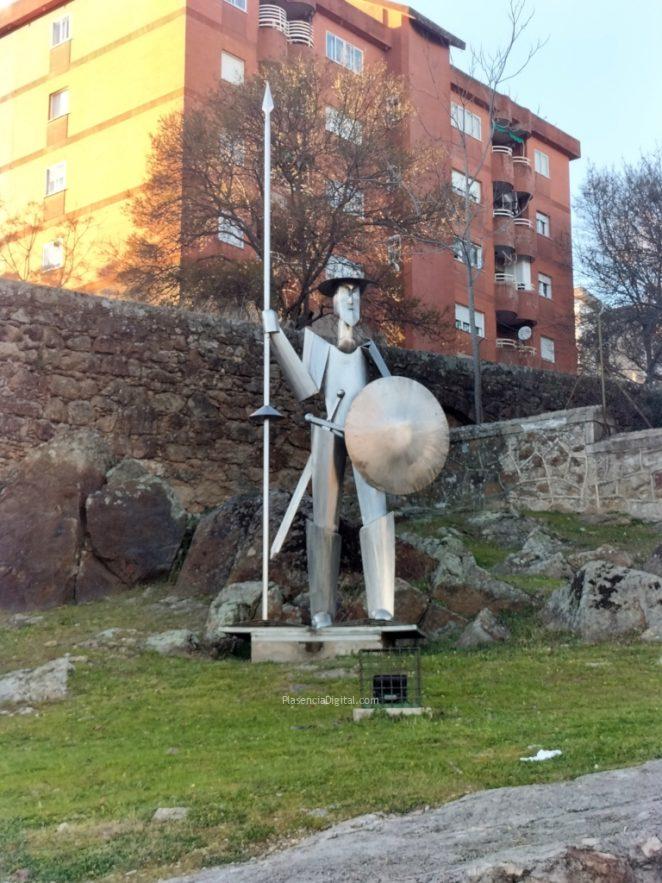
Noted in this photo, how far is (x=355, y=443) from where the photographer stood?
25.8 feet

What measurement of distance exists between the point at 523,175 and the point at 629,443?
2295 cm

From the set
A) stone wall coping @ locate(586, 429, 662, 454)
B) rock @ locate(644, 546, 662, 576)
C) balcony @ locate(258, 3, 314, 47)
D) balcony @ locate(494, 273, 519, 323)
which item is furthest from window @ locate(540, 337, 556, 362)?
rock @ locate(644, 546, 662, 576)

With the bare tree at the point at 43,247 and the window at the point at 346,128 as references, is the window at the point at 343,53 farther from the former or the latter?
the window at the point at 346,128

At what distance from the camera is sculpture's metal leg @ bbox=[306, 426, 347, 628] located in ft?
27.6

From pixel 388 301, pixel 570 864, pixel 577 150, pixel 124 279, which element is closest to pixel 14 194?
pixel 124 279

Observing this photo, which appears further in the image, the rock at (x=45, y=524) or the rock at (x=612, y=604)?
the rock at (x=45, y=524)

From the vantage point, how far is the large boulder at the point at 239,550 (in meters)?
9.75

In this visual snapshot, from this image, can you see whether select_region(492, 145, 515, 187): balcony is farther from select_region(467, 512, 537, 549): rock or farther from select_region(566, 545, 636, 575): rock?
select_region(566, 545, 636, 575): rock

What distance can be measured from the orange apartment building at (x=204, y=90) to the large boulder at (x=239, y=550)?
1399cm

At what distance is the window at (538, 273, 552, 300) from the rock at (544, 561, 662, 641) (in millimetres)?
27067

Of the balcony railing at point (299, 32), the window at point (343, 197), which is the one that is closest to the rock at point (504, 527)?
the window at point (343, 197)

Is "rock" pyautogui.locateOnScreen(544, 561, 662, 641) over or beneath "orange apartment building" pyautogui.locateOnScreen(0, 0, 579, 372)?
beneath

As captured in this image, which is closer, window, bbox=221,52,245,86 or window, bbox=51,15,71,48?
window, bbox=221,52,245,86

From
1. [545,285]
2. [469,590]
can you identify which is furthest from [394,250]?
[545,285]
